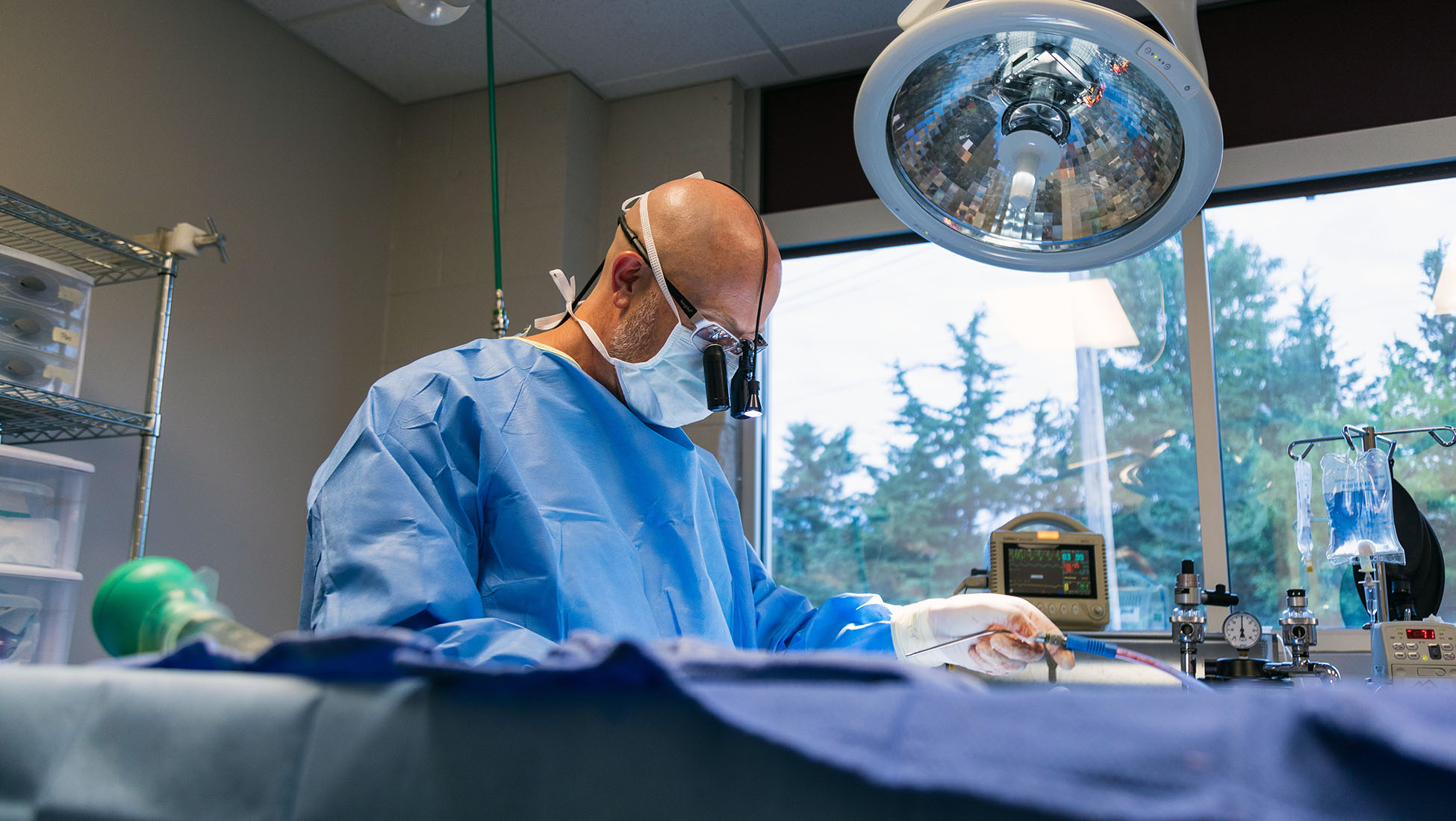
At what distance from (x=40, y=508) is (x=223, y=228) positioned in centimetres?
109

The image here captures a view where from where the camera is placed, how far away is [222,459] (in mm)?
2818

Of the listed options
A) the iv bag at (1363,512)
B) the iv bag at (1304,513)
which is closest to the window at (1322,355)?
the iv bag at (1304,513)

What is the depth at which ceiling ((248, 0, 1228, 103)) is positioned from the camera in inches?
117

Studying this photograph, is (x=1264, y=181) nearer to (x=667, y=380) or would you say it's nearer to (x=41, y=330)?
(x=667, y=380)

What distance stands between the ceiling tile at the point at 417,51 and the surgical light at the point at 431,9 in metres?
1.34

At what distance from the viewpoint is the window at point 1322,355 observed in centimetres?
256

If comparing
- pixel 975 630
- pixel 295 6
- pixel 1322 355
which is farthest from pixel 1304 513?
pixel 295 6

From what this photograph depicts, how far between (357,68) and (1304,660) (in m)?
2.99

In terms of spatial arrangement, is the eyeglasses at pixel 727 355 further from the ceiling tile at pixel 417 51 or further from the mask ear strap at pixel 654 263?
the ceiling tile at pixel 417 51

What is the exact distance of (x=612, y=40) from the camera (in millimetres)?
3133

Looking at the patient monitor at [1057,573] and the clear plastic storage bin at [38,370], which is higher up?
the clear plastic storage bin at [38,370]

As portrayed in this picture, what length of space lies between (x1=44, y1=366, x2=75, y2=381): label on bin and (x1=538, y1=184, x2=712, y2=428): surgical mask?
1223 millimetres

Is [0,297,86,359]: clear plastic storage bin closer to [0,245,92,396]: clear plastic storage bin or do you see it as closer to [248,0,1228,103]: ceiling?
[0,245,92,396]: clear plastic storage bin

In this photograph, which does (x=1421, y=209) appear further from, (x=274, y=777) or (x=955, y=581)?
(x=274, y=777)
